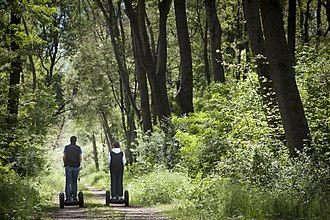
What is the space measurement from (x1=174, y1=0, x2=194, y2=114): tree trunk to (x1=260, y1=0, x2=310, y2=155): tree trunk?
11.4 metres

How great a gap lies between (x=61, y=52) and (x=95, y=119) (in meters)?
12.3

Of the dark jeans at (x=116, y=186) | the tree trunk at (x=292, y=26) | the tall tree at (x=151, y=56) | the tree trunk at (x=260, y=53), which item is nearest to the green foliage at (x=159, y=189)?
the dark jeans at (x=116, y=186)

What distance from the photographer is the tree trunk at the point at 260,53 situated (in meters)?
14.2

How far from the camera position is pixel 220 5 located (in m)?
35.0

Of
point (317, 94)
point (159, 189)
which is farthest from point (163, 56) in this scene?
point (317, 94)

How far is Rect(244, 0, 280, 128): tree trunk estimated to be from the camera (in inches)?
560

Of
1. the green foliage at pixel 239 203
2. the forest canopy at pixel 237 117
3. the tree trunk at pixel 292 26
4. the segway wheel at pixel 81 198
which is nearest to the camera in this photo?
the green foliage at pixel 239 203

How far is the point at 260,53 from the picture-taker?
1470cm

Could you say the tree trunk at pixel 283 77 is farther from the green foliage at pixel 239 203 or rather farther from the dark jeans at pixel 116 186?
the dark jeans at pixel 116 186

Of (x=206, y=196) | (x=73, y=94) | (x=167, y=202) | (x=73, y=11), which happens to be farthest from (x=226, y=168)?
(x=73, y=94)

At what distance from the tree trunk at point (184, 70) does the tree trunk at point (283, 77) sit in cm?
1142

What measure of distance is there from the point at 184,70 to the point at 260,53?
864cm

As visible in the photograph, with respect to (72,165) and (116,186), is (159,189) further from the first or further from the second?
(72,165)

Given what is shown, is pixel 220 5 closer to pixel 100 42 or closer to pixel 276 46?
pixel 100 42
